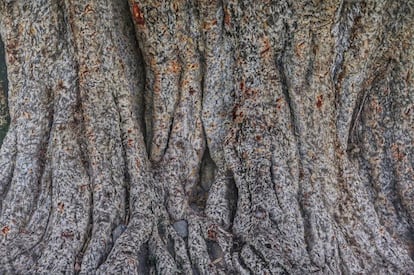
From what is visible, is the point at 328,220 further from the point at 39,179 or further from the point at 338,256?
the point at 39,179

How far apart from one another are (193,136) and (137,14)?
44.4 inches

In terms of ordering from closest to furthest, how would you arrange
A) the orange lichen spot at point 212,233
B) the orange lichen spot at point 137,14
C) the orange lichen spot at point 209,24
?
the orange lichen spot at point 212,233 < the orange lichen spot at point 137,14 < the orange lichen spot at point 209,24

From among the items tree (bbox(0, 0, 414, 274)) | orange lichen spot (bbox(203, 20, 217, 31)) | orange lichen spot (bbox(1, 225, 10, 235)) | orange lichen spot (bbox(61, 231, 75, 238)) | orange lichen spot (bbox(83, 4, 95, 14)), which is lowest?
orange lichen spot (bbox(61, 231, 75, 238))

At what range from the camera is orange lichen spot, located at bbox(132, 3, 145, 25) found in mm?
4613

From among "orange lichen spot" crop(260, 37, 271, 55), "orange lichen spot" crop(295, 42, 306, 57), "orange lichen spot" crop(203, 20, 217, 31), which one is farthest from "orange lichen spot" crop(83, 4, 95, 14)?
"orange lichen spot" crop(295, 42, 306, 57)

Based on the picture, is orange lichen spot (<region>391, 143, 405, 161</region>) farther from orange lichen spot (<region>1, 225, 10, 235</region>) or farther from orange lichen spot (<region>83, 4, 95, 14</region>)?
orange lichen spot (<region>1, 225, 10, 235</region>)

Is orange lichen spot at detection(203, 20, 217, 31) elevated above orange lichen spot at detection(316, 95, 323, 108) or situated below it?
above

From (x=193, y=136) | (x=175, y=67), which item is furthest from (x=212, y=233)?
(x=175, y=67)

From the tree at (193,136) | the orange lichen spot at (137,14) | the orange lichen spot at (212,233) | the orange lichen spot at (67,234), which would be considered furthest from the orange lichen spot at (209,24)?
the orange lichen spot at (67,234)

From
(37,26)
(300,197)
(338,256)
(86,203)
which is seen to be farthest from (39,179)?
(338,256)

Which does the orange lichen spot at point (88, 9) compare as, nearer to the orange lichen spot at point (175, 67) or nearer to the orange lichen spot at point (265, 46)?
the orange lichen spot at point (175, 67)

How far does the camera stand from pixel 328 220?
4.69 meters

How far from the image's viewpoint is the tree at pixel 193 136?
4.44 metres

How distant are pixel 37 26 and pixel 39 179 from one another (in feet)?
4.16
